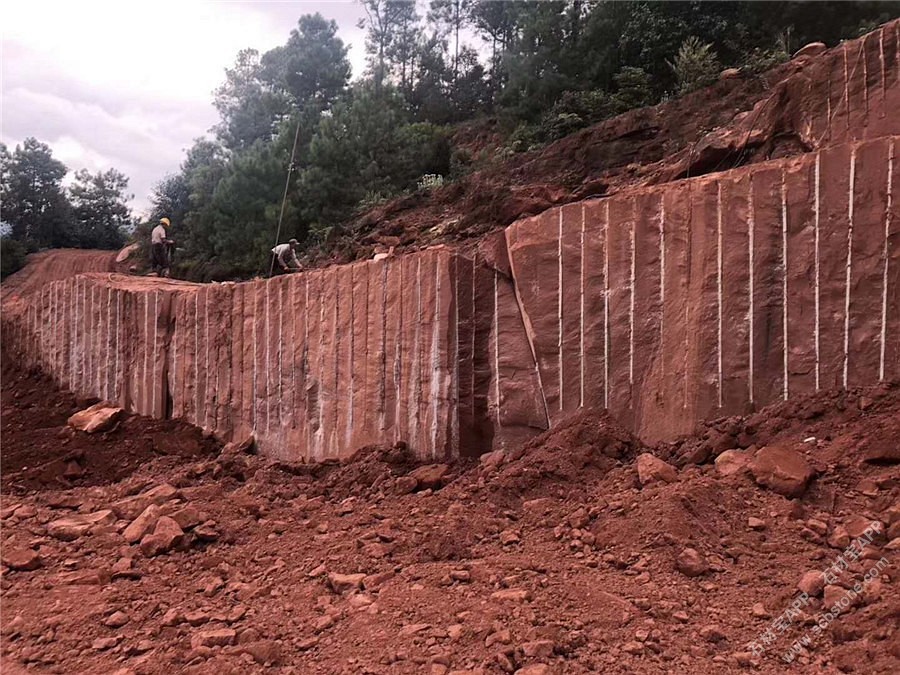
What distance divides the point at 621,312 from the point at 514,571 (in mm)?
1644

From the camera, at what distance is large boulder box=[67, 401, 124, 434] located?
682cm

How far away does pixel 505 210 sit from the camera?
619 cm

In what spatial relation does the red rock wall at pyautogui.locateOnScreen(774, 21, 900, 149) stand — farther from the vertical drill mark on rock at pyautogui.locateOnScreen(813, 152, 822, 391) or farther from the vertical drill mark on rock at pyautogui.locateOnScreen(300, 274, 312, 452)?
the vertical drill mark on rock at pyautogui.locateOnScreen(300, 274, 312, 452)

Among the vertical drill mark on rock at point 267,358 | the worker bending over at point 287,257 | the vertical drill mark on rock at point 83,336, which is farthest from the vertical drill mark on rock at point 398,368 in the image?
the vertical drill mark on rock at point 83,336

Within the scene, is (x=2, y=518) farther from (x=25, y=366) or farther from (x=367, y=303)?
(x=25, y=366)

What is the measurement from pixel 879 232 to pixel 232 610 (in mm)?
3161

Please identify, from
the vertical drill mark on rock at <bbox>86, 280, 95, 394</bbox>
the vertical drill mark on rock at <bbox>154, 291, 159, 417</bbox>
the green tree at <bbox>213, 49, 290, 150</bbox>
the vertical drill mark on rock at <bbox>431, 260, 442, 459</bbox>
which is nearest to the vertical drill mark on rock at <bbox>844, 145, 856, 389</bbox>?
the vertical drill mark on rock at <bbox>431, 260, 442, 459</bbox>

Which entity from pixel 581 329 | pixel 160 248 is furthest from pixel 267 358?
pixel 160 248

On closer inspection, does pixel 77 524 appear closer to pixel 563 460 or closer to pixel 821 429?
pixel 563 460

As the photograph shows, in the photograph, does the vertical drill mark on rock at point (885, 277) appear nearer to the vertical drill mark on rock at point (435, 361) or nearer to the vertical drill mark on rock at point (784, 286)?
the vertical drill mark on rock at point (784, 286)

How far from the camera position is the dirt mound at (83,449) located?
5.83 metres

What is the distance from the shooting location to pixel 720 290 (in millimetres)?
3275

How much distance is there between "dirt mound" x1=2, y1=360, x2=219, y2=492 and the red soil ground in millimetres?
1952

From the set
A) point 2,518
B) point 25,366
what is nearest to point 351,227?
point 25,366
